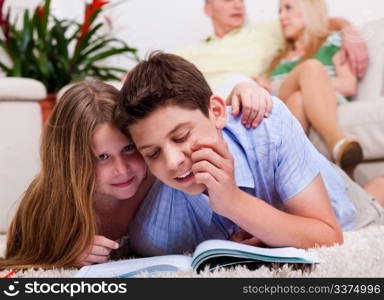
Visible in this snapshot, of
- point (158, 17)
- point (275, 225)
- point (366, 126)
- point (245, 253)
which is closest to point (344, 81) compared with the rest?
point (366, 126)

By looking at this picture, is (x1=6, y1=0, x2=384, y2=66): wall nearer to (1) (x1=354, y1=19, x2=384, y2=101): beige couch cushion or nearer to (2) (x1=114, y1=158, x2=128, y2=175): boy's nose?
(1) (x1=354, y1=19, x2=384, y2=101): beige couch cushion

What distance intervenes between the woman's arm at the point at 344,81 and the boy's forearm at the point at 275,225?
1.34 meters

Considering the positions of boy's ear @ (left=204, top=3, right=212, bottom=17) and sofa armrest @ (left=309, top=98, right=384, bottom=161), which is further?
boy's ear @ (left=204, top=3, right=212, bottom=17)

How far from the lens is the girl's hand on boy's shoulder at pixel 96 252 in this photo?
969 millimetres

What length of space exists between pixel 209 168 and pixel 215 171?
0.04 feet

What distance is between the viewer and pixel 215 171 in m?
0.82

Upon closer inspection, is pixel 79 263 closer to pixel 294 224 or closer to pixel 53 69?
pixel 294 224

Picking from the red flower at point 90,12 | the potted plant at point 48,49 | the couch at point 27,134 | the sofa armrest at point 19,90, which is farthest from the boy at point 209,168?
the red flower at point 90,12

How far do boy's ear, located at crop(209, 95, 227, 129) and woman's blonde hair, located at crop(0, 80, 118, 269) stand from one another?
0.19m

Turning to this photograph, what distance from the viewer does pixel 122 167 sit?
96cm

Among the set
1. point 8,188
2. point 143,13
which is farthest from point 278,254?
point 143,13

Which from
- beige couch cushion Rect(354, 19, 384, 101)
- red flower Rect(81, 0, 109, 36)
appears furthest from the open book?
red flower Rect(81, 0, 109, 36)

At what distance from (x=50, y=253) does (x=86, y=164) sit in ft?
0.67

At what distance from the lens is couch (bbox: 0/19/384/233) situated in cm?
173
